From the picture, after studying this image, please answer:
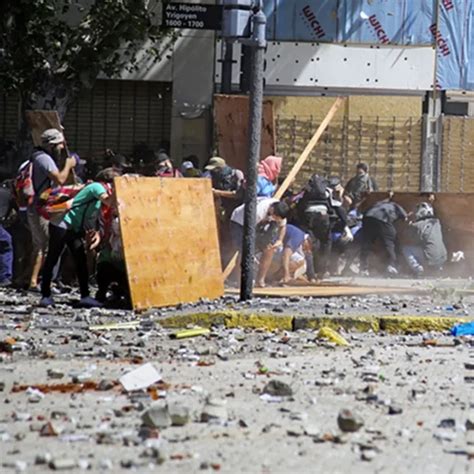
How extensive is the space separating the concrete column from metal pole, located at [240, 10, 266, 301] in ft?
41.4

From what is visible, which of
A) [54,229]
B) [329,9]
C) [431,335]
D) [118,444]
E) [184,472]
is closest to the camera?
[184,472]

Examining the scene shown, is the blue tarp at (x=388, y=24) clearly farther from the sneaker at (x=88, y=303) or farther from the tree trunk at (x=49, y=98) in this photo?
the sneaker at (x=88, y=303)

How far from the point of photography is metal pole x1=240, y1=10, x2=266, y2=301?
45.2 feet

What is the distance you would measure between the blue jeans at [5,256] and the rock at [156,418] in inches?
368

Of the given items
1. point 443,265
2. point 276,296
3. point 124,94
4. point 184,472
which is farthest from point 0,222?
point 184,472

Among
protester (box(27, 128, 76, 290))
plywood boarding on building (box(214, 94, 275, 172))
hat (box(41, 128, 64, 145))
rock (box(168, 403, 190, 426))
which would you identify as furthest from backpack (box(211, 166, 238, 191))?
rock (box(168, 403, 190, 426))

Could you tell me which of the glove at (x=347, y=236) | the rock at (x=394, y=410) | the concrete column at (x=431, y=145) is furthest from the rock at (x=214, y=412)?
the concrete column at (x=431, y=145)

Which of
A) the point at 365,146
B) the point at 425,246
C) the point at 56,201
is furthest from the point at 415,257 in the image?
the point at 56,201

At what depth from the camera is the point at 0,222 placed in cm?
1727

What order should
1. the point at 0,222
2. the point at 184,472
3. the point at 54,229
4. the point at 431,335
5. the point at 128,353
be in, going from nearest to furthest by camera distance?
the point at 184,472, the point at 128,353, the point at 431,335, the point at 54,229, the point at 0,222

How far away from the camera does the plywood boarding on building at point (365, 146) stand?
2583 cm

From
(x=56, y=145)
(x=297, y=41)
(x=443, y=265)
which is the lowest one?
(x=443, y=265)

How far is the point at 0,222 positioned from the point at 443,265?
21.4 ft

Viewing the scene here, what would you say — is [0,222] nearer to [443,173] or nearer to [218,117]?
[218,117]
